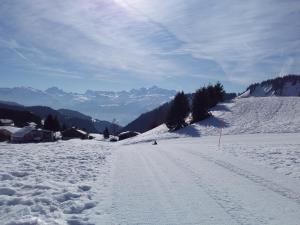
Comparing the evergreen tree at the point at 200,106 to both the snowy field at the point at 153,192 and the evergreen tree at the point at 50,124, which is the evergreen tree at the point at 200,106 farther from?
the snowy field at the point at 153,192

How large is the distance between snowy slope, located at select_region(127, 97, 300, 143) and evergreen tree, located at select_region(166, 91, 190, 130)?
110 inches

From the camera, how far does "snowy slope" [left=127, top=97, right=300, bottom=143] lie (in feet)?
192

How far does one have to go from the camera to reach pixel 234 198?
9352 mm

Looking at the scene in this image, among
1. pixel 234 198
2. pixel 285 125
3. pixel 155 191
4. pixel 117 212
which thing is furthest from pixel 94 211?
pixel 285 125

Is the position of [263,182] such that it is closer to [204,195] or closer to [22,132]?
[204,195]

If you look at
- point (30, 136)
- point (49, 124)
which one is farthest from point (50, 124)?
point (30, 136)

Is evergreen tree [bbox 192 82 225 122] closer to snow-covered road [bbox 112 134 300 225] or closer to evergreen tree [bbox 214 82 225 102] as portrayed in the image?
evergreen tree [bbox 214 82 225 102]

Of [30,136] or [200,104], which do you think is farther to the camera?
[30,136]

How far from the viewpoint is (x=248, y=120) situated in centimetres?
6775

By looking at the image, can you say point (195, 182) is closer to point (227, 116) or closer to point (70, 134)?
point (227, 116)

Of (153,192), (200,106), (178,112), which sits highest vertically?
(200,106)

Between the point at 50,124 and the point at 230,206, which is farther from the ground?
the point at 50,124

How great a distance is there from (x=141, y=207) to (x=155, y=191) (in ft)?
6.05

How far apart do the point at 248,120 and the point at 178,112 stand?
1447cm
